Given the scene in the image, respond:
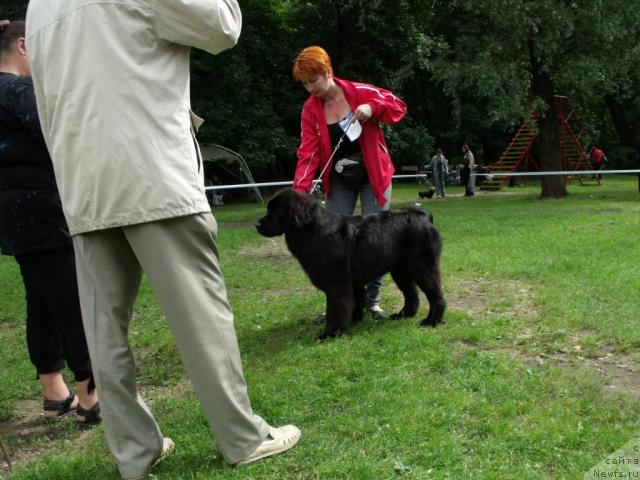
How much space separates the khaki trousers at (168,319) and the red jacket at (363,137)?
98.9 inches

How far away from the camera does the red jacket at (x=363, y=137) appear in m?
5.01

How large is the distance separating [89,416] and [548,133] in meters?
17.5

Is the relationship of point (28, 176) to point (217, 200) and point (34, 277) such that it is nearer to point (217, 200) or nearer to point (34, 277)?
point (34, 277)

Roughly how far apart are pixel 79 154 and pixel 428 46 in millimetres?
23391

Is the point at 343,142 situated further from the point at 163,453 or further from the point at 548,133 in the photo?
the point at 548,133

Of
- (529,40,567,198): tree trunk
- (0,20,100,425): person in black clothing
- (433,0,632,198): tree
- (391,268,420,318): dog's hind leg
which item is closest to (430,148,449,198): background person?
(529,40,567,198): tree trunk

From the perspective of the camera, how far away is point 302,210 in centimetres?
472

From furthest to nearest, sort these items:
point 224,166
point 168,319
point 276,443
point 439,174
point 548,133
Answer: point 439,174
point 224,166
point 548,133
point 276,443
point 168,319

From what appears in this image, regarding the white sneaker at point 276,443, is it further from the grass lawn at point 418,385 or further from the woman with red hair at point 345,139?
the woman with red hair at point 345,139

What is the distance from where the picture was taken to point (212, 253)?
Result: 2.71 metres

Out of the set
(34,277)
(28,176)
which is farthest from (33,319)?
(28,176)

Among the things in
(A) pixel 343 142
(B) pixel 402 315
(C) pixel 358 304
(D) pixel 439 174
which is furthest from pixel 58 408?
A: (D) pixel 439 174

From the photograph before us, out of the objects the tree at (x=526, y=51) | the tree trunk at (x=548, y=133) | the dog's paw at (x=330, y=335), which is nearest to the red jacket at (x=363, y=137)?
the dog's paw at (x=330, y=335)

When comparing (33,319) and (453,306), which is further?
(453,306)
